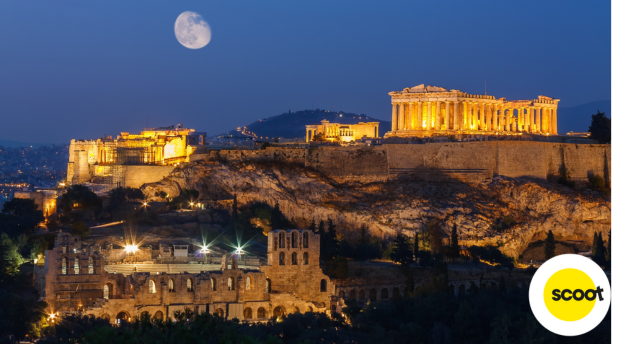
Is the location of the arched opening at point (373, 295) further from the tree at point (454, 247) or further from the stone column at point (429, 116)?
the stone column at point (429, 116)

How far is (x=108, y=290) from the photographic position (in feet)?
136

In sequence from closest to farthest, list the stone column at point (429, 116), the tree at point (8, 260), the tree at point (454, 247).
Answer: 1. the tree at point (8, 260)
2. the tree at point (454, 247)
3. the stone column at point (429, 116)

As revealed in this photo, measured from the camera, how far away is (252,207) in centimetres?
6266

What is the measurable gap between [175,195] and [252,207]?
5.55m

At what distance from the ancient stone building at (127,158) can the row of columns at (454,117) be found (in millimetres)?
16720

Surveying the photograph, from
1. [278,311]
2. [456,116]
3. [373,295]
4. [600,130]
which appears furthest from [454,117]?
[278,311]

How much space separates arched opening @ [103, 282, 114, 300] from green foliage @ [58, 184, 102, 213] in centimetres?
Result: 1986

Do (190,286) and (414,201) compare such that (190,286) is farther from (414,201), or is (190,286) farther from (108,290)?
(414,201)

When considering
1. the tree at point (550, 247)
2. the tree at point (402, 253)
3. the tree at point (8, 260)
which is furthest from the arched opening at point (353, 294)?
the tree at point (8, 260)

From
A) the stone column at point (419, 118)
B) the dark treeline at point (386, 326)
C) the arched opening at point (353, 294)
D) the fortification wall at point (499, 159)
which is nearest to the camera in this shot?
the dark treeline at point (386, 326)

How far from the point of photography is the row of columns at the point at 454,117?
76062mm

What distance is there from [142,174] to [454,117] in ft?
79.6

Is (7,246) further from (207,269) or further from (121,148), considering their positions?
(121,148)

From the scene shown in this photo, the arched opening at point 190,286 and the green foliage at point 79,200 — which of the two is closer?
the arched opening at point 190,286
